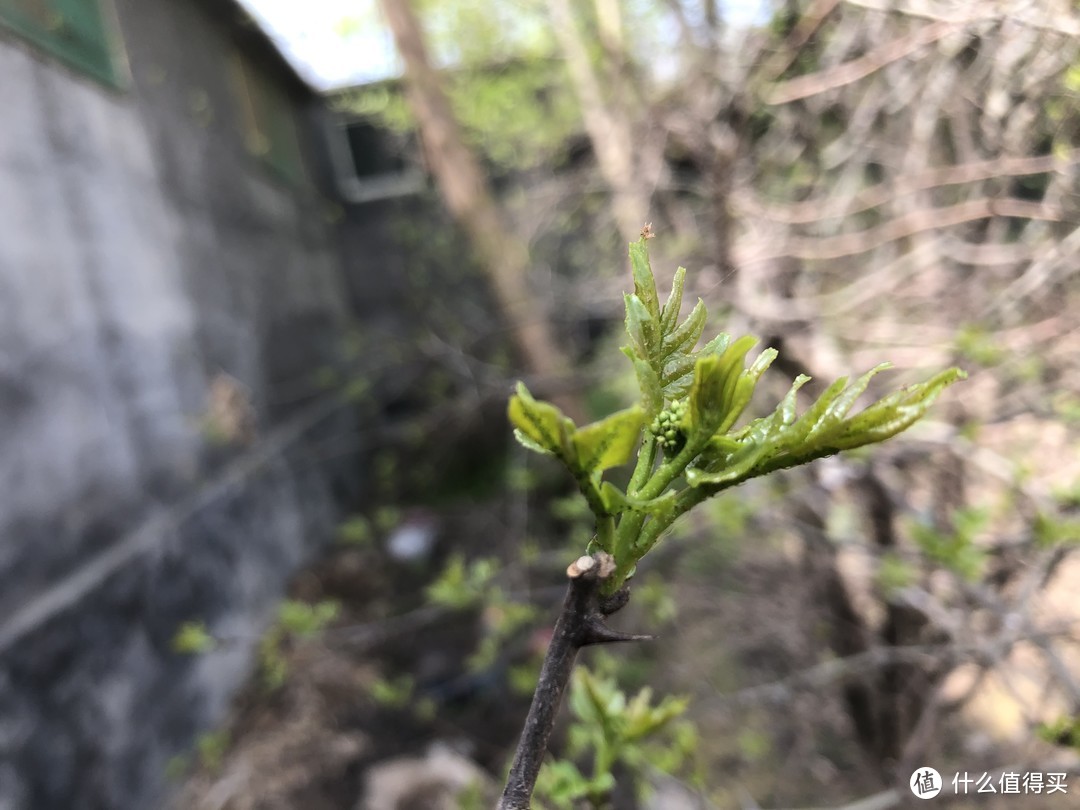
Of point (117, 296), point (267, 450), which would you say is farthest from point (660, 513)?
point (267, 450)

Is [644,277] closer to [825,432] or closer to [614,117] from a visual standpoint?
[825,432]

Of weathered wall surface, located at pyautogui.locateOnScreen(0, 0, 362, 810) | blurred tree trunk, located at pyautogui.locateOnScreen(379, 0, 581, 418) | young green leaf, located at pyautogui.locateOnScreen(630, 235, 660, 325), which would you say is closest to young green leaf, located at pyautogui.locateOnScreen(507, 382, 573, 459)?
young green leaf, located at pyautogui.locateOnScreen(630, 235, 660, 325)

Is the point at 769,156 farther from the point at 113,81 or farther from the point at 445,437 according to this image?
the point at 445,437

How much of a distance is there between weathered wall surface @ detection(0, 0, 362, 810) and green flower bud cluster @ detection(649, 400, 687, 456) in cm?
297

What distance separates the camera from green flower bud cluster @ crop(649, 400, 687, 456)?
0.51m

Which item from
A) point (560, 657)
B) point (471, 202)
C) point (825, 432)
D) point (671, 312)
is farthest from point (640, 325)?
point (471, 202)

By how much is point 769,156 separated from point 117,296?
11.0ft

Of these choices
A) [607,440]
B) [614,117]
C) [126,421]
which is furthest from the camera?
[614,117]

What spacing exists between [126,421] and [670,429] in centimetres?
371

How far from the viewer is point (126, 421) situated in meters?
3.50

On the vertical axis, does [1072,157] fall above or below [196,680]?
above

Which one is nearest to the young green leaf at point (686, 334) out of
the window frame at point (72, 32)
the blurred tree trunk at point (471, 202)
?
the blurred tree trunk at point (471, 202)

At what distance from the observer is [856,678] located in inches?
119

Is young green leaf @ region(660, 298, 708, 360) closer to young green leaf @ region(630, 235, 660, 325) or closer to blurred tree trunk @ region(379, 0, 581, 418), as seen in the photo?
young green leaf @ region(630, 235, 660, 325)
